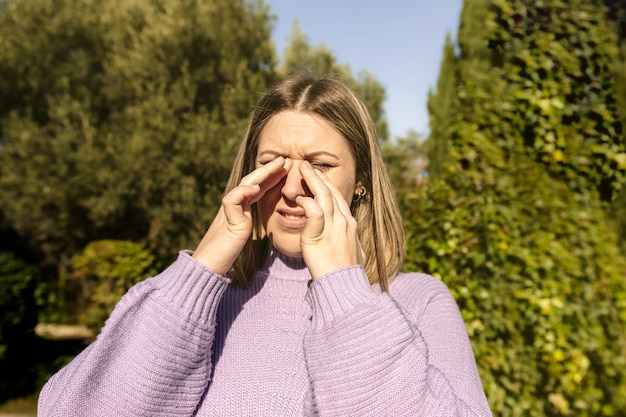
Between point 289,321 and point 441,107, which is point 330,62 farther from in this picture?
point 289,321

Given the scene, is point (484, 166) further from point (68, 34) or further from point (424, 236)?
point (68, 34)

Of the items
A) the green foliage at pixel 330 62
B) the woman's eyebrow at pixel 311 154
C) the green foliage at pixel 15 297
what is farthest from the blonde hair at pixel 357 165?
the green foliage at pixel 330 62

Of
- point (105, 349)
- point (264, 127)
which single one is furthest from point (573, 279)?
point (105, 349)

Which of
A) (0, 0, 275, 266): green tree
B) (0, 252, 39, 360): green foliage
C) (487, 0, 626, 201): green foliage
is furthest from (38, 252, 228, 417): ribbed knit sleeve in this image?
(0, 0, 275, 266): green tree

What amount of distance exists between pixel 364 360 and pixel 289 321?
556 mm

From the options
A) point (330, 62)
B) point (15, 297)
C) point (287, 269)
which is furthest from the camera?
point (330, 62)

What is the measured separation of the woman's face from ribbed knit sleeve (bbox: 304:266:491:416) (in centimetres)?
47

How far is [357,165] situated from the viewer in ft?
6.63

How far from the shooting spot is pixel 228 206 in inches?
58.9

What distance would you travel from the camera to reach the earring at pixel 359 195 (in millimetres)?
2105

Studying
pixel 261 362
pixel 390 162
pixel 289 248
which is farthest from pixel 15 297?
pixel 390 162

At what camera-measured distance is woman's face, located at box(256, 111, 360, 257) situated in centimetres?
175

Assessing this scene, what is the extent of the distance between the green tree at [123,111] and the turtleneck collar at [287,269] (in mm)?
6947

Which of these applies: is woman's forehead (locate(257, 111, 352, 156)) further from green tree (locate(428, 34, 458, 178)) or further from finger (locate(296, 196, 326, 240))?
green tree (locate(428, 34, 458, 178))
